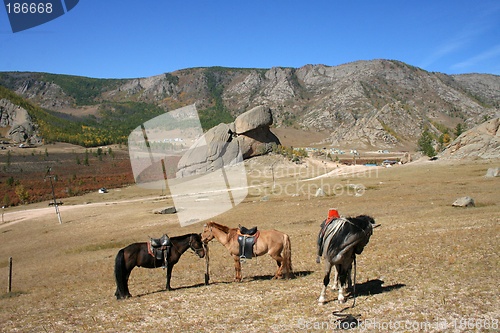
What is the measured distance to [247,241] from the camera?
1266 centimetres

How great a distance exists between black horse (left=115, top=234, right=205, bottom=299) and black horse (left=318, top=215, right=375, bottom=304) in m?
5.49

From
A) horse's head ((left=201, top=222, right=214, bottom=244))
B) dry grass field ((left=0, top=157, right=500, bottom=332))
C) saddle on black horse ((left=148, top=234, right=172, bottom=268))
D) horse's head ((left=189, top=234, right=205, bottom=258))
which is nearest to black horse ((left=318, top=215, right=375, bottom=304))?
dry grass field ((left=0, top=157, right=500, bottom=332))

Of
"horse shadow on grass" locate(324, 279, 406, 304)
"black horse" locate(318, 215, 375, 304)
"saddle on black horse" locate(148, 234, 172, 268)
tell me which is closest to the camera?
"black horse" locate(318, 215, 375, 304)

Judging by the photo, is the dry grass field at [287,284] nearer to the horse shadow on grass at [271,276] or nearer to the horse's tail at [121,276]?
the horse shadow on grass at [271,276]

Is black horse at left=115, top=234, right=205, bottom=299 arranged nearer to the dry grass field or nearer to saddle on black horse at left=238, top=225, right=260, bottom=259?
the dry grass field

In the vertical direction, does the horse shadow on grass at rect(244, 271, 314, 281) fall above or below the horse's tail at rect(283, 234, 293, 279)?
below

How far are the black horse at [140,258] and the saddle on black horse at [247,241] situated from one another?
5.07 ft

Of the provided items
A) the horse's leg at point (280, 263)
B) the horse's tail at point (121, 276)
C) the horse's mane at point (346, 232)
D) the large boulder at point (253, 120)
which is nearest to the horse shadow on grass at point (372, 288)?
the horse's mane at point (346, 232)

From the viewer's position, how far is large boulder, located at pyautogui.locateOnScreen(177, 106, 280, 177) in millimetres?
79688

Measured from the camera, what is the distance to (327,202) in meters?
35.4

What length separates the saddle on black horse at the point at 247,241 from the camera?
1262 centimetres

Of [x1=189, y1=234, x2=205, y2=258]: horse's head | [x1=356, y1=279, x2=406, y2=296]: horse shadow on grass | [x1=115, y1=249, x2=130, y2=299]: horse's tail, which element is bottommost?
[x1=356, y1=279, x2=406, y2=296]: horse shadow on grass

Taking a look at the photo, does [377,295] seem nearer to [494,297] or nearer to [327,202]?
[494,297]

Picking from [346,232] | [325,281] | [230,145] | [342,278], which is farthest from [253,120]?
[325,281]
